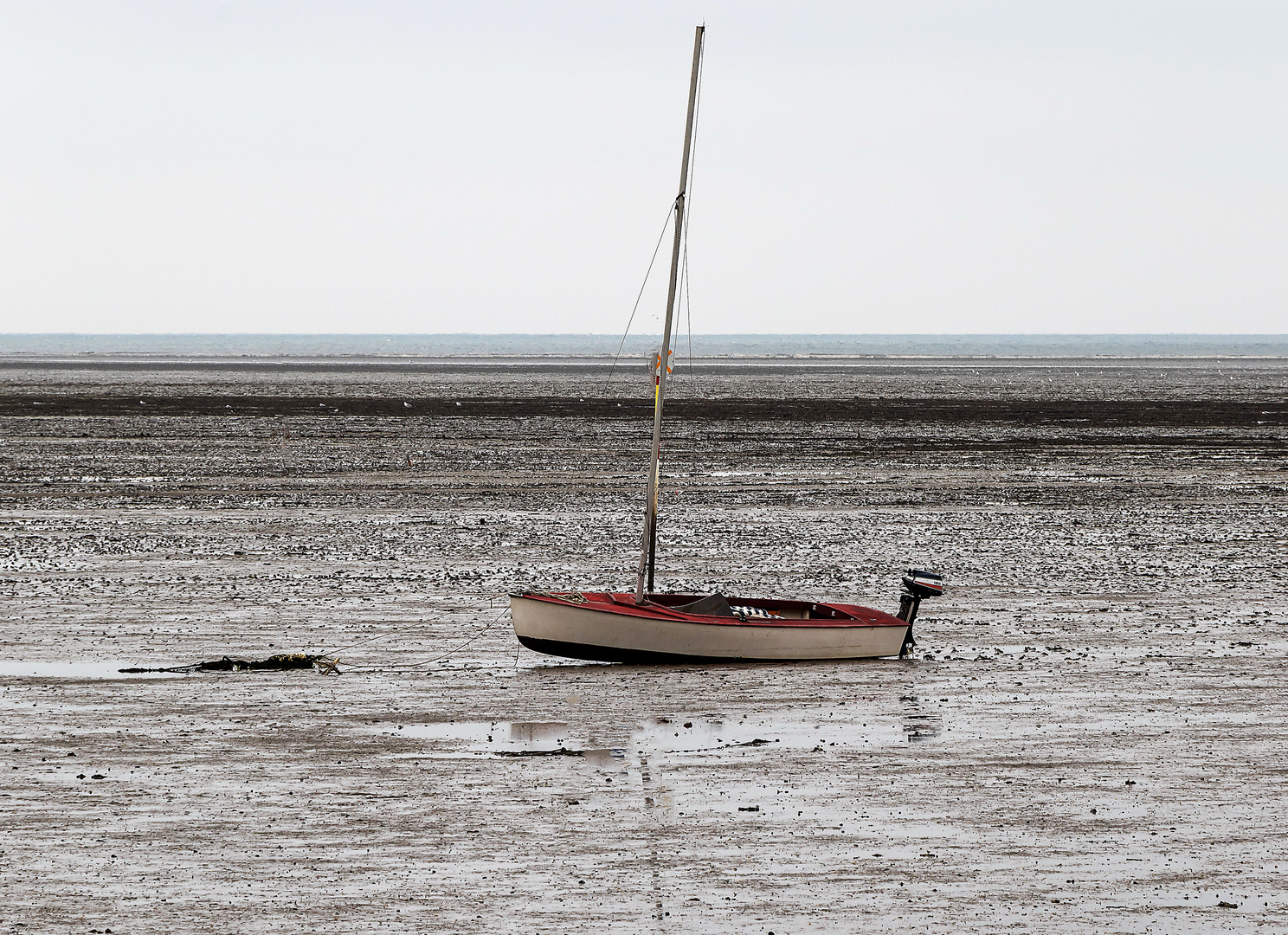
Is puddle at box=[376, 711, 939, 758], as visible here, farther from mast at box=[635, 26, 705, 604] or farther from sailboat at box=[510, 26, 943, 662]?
mast at box=[635, 26, 705, 604]

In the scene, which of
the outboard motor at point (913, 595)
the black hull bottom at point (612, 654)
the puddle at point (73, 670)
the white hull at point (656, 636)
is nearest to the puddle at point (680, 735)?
the white hull at point (656, 636)

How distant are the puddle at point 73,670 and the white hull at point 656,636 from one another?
392 cm

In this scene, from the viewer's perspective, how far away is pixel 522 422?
6156cm

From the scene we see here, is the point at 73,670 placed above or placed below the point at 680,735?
below

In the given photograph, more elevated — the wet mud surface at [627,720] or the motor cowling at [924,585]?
the motor cowling at [924,585]

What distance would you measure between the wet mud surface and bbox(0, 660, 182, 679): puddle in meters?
0.08

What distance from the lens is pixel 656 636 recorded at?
Answer: 17.7 m

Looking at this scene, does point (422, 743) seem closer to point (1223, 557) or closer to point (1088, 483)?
point (1223, 557)

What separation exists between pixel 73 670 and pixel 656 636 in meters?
6.28

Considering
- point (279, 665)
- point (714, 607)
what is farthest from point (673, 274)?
point (279, 665)

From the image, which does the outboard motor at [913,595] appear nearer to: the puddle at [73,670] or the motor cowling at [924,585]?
the motor cowling at [924,585]

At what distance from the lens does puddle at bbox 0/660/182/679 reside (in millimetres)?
16359

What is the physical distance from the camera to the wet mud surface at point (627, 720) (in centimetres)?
995

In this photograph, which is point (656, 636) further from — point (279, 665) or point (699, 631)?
point (279, 665)
